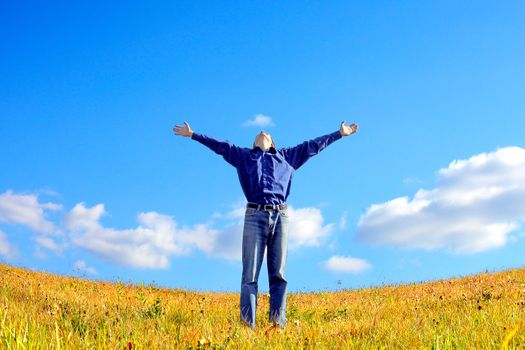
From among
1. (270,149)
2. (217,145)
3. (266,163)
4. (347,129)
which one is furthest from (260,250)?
(347,129)

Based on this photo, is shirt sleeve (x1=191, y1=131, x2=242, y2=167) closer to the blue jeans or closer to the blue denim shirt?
the blue denim shirt

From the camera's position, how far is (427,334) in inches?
238

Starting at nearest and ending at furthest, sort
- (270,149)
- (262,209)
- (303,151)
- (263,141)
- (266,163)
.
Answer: (262,209), (266,163), (263,141), (270,149), (303,151)

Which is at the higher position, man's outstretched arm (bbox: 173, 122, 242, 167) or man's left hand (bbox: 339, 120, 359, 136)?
man's left hand (bbox: 339, 120, 359, 136)

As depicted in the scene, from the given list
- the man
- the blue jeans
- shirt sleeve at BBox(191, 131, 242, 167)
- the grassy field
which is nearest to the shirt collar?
the man

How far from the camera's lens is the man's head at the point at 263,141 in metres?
8.79

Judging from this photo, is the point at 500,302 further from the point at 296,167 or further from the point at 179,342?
the point at 179,342

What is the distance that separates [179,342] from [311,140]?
463 centimetres

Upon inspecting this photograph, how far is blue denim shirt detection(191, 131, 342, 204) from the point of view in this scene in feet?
27.4

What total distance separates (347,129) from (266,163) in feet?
6.02

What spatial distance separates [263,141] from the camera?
880cm

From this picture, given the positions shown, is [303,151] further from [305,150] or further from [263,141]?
[263,141]

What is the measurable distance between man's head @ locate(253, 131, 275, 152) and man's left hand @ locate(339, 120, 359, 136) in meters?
1.39

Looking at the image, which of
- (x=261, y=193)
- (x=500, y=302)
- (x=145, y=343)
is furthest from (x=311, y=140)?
(x=145, y=343)
